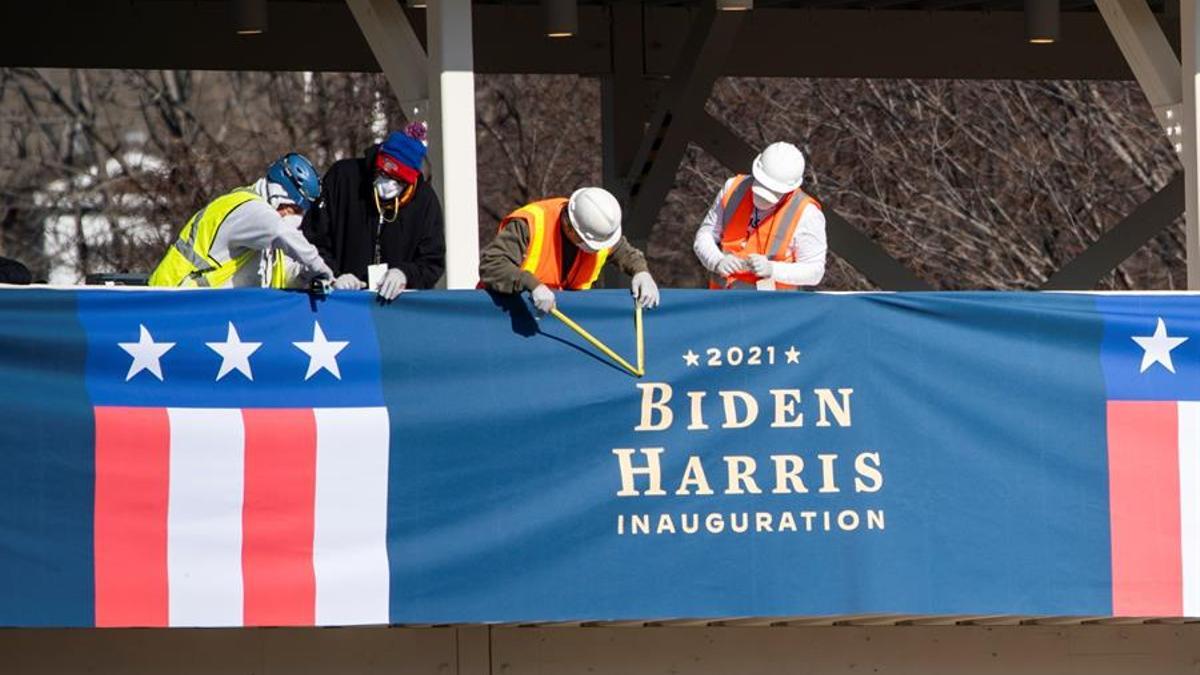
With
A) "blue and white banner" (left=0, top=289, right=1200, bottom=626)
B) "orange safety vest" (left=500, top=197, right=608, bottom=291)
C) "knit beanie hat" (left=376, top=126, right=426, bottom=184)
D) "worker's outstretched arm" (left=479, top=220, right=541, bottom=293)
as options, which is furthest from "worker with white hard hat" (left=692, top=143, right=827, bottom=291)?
"knit beanie hat" (left=376, top=126, right=426, bottom=184)

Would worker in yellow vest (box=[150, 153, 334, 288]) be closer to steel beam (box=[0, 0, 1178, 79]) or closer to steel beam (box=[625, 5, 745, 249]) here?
steel beam (box=[625, 5, 745, 249])

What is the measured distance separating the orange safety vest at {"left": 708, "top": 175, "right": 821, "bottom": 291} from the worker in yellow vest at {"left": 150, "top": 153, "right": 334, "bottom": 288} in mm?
1912

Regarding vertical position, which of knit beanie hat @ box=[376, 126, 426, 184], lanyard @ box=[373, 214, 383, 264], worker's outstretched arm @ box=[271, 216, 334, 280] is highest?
knit beanie hat @ box=[376, 126, 426, 184]

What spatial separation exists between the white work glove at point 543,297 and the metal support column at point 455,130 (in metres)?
1.21

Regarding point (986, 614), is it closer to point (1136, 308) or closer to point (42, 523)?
point (1136, 308)

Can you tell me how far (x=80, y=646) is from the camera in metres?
11.6

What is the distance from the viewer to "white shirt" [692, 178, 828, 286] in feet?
40.2

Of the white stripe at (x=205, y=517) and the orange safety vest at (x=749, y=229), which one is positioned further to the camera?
the orange safety vest at (x=749, y=229)

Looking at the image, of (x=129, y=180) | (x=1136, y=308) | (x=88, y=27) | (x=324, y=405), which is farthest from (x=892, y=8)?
(x=129, y=180)

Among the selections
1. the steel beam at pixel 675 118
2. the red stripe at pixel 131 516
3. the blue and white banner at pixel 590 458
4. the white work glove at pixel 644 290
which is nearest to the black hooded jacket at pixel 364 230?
the blue and white banner at pixel 590 458

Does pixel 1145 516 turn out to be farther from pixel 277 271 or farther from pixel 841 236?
pixel 841 236

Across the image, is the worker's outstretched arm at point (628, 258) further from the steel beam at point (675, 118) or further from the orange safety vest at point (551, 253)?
the steel beam at point (675, 118)

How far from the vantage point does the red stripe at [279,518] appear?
11234mm

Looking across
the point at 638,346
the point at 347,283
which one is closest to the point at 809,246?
the point at 638,346
